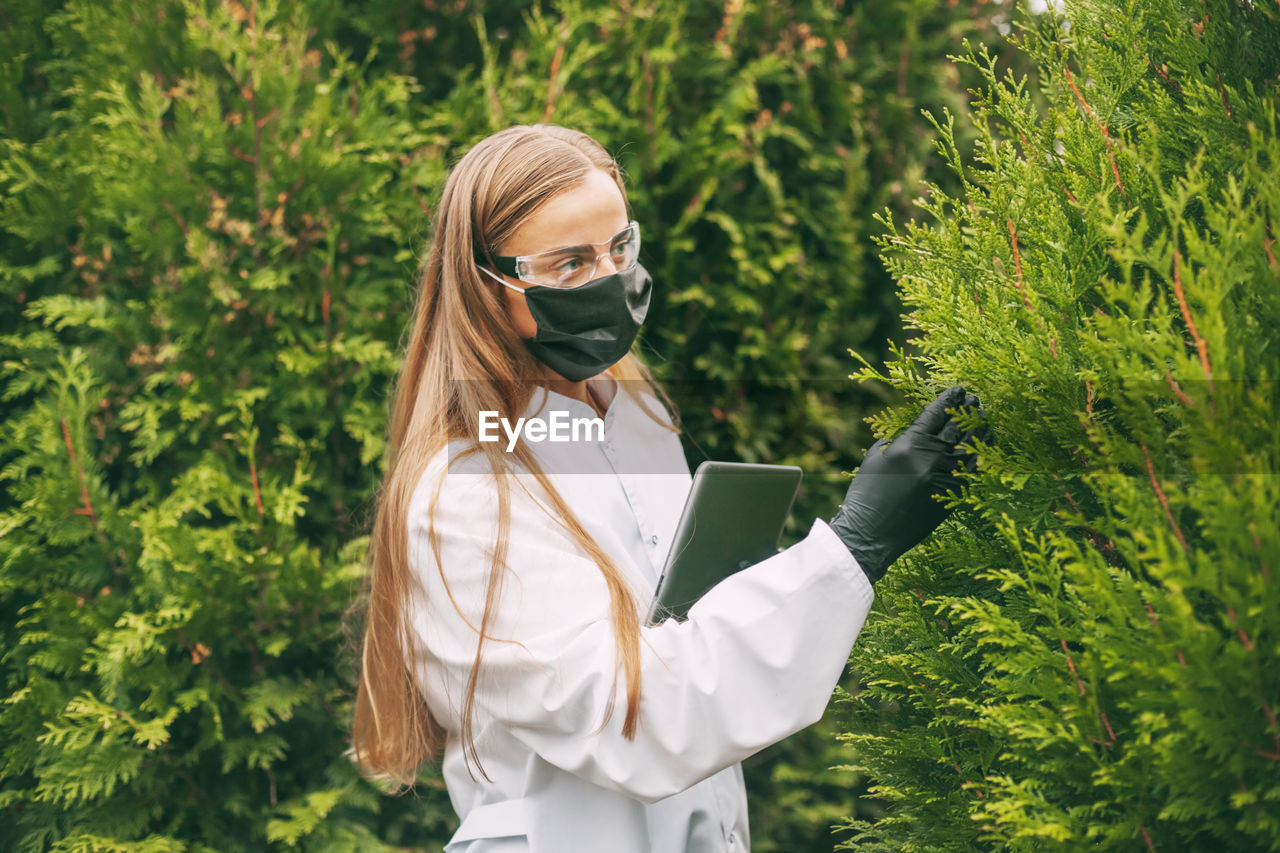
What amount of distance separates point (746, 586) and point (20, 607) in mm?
2594

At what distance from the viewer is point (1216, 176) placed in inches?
52.8

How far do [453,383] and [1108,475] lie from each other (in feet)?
4.25

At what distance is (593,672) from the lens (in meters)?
1.52

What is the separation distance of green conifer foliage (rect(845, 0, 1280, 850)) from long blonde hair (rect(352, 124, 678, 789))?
0.66 m

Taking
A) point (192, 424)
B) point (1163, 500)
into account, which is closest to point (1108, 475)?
point (1163, 500)

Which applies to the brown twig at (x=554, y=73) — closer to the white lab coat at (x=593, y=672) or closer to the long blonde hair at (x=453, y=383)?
the long blonde hair at (x=453, y=383)

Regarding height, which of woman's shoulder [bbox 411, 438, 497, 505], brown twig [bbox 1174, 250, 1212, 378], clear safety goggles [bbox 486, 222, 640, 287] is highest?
brown twig [bbox 1174, 250, 1212, 378]

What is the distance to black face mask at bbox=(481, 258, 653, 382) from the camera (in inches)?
79.8

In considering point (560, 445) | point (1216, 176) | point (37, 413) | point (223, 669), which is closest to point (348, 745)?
point (223, 669)

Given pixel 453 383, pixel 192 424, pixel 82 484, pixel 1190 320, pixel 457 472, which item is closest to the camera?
pixel 1190 320

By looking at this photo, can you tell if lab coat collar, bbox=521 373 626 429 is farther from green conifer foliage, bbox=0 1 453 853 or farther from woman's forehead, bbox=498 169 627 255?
green conifer foliage, bbox=0 1 453 853

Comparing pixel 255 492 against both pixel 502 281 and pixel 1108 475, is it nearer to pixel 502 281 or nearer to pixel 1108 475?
pixel 502 281

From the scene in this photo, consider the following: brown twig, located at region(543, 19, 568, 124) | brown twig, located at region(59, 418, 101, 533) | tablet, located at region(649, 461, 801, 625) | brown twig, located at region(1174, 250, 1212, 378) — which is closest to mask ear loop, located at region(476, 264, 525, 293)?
tablet, located at region(649, 461, 801, 625)

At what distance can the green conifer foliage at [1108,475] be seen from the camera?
1.09 m
